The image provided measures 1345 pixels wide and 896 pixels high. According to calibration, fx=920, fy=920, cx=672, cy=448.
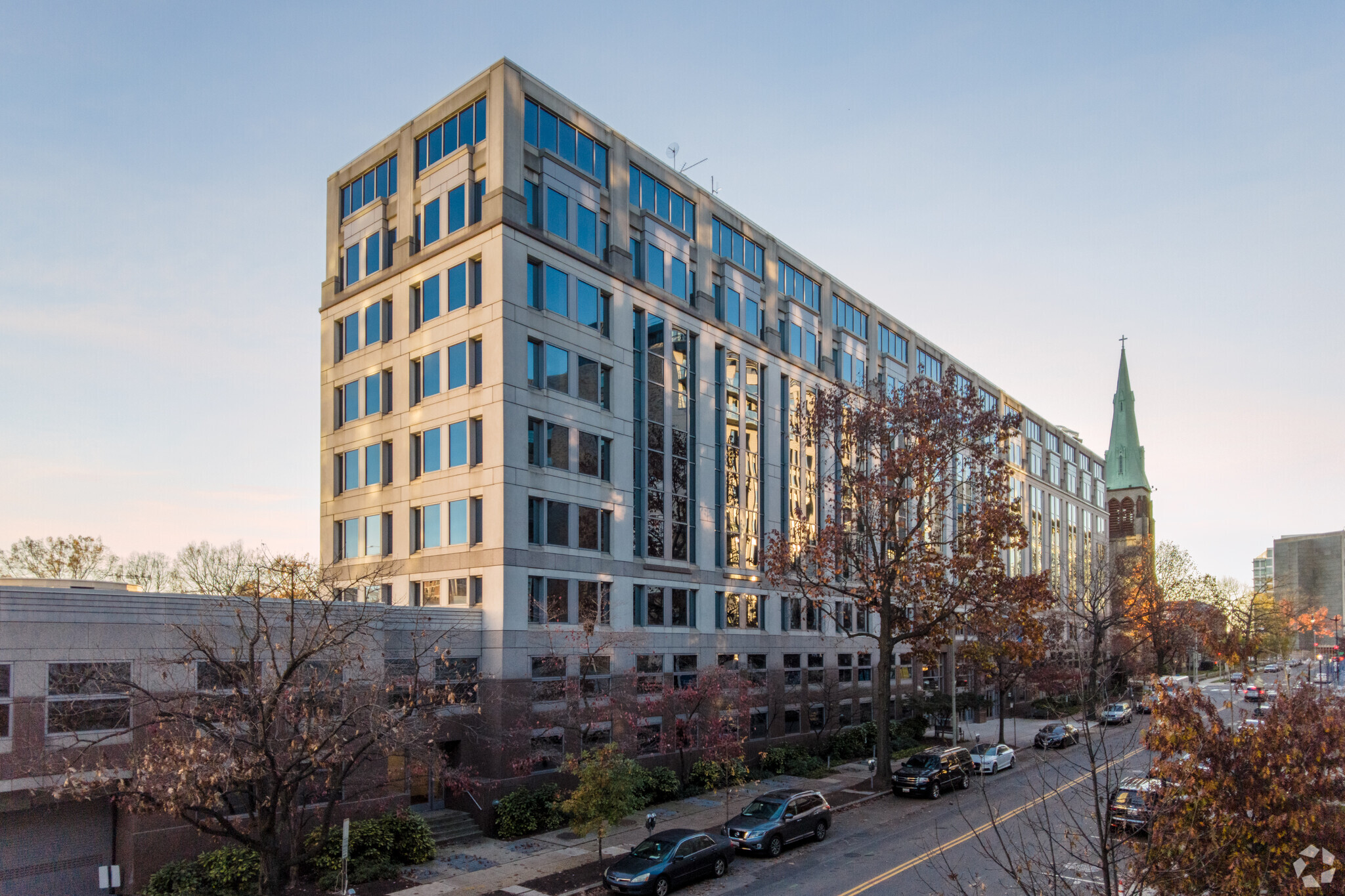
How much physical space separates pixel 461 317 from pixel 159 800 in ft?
70.4

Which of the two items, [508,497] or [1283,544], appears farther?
[1283,544]

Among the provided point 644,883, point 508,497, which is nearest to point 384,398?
point 508,497

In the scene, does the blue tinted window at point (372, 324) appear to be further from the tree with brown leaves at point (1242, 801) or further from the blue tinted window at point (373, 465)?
the tree with brown leaves at point (1242, 801)

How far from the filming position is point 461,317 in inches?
1390

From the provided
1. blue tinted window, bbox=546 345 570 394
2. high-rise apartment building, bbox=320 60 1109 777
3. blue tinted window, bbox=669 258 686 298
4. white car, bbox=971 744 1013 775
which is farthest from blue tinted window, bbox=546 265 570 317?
white car, bbox=971 744 1013 775

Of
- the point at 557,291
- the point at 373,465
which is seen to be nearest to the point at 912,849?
the point at 557,291

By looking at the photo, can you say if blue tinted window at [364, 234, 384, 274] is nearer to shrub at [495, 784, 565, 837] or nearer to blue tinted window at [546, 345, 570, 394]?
blue tinted window at [546, 345, 570, 394]

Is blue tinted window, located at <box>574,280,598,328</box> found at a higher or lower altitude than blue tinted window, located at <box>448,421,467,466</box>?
higher

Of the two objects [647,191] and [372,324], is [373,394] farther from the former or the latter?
[647,191]

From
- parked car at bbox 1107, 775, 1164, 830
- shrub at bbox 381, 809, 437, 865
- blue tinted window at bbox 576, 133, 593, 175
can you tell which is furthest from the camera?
blue tinted window at bbox 576, 133, 593, 175

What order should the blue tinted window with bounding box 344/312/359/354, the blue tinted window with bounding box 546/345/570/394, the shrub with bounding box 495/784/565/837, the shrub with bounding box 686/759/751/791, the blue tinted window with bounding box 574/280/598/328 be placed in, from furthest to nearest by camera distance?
the blue tinted window with bounding box 344/312/359/354
the shrub with bounding box 686/759/751/791
the blue tinted window with bounding box 574/280/598/328
the blue tinted window with bounding box 546/345/570/394
the shrub with bounding box 495/784/565/837

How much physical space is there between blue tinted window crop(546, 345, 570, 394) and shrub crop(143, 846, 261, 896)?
1881 cm

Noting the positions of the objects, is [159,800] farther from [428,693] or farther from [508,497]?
[508,497]

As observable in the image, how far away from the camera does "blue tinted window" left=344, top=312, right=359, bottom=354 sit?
134ft
